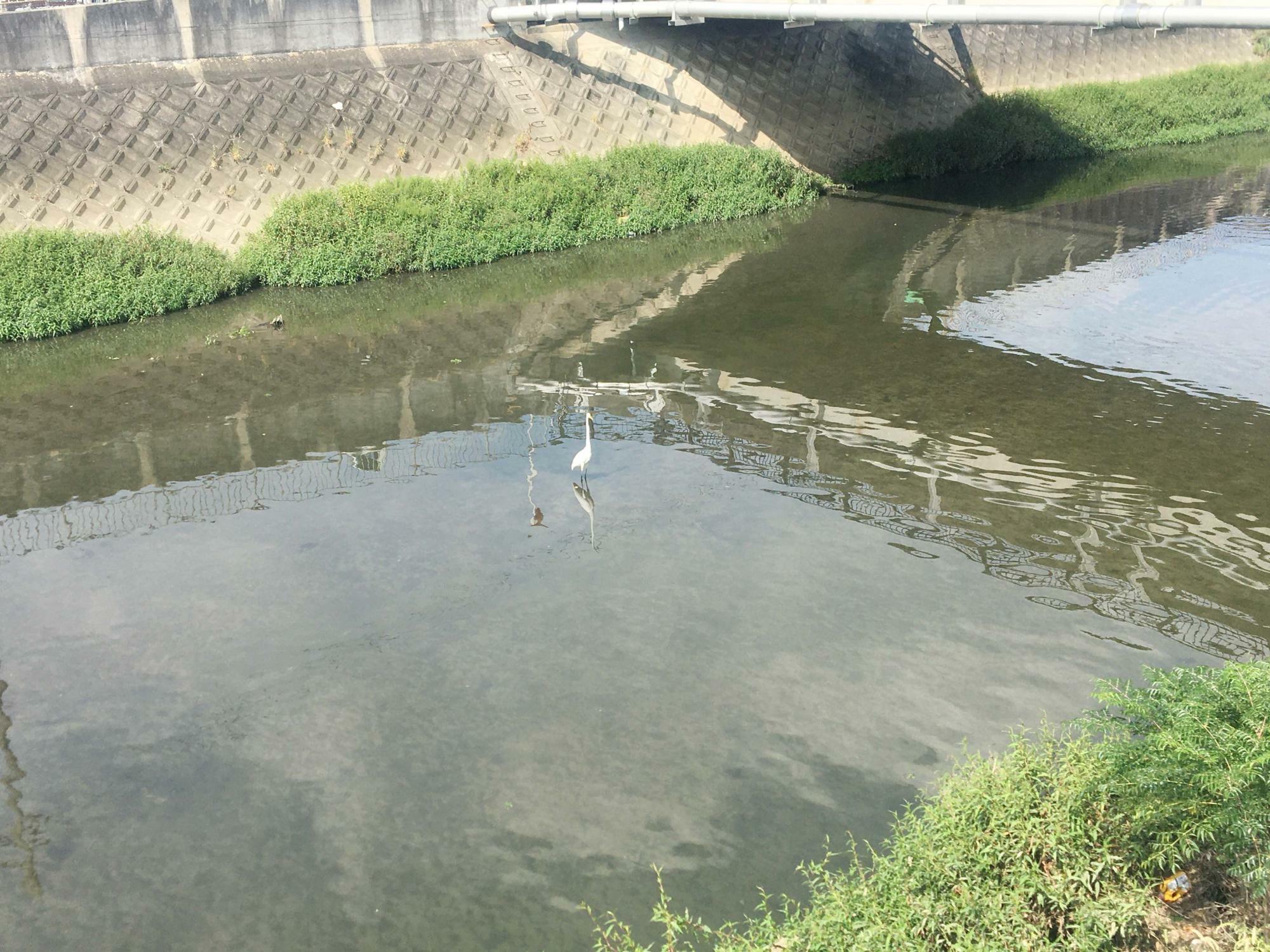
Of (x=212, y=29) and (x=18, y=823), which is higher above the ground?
(x=212, y=29)

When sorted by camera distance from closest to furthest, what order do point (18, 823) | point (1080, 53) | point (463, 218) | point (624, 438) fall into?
point (18, 823)
point (624, 438)
point (463, 218)
point (1080, 53)

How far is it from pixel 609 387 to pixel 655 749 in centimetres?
1042

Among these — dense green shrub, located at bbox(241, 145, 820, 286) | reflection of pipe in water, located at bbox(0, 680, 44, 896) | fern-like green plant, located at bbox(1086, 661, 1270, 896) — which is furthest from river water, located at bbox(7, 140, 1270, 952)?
dense green shrub, located at bbox(241, 145, 820, 286)

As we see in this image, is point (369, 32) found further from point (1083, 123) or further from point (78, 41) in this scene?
point (1083, 123)

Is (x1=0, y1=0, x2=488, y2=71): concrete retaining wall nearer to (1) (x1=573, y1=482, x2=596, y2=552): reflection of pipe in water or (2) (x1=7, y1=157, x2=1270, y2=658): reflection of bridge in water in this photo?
(2) (x1=7, y1=157, x2=1270, y2=658): reflection of bridge in water

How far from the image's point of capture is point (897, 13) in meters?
22.0

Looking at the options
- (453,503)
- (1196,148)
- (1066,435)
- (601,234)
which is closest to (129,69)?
(601,234)

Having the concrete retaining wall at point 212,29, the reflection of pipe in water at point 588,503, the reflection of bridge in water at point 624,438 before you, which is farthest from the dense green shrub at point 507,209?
the reflection of pipe in water at point 588,503

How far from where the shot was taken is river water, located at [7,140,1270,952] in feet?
31.2

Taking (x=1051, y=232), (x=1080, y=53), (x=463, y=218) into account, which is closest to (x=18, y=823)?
(x=463, y=218)

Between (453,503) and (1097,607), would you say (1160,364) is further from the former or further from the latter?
(453,503)

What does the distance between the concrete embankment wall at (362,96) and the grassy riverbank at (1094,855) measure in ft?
81.4

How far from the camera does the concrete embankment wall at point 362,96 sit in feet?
91.2

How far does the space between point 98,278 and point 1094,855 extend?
24472 millimetres
